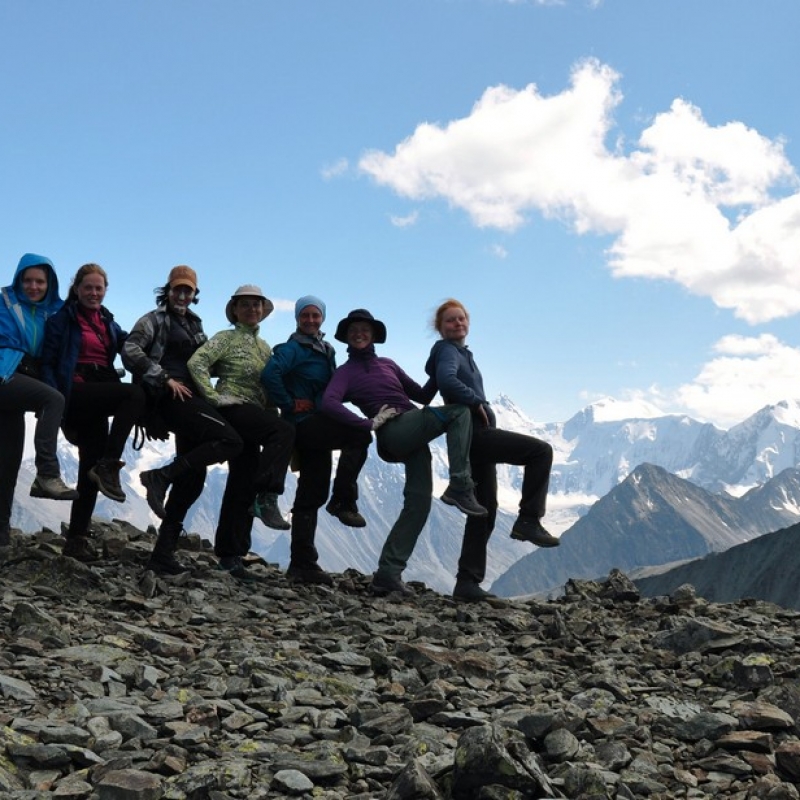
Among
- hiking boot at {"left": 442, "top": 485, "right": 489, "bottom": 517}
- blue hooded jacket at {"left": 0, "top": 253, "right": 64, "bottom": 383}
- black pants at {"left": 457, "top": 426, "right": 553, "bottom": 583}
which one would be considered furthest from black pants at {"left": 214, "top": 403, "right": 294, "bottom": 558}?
black pants at {"left": 457, "top": 426, "right": 553, "bottom": 583}

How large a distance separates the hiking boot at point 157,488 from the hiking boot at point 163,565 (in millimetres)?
958

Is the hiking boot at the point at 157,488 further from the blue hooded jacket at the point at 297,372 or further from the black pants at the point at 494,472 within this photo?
the black pants at the point at 494,472

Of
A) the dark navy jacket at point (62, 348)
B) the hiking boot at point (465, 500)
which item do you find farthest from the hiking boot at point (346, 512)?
the dark navy jacket at point (62, 348)

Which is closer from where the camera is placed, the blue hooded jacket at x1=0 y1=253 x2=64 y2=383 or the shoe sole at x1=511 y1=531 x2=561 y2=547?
the blue hooded jacket at x1=0 y1=253 x2=64 y2=383

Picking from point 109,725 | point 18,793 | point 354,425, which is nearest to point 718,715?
point 109,725

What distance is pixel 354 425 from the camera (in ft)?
44.7

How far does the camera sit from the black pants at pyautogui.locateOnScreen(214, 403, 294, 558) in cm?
1338

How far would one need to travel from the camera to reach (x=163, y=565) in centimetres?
1394

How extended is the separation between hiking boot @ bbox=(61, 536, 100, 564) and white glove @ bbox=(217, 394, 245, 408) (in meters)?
3.58

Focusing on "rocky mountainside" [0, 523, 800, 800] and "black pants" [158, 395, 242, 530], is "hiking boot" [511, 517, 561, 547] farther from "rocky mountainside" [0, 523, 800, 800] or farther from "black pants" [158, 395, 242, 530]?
"black pants" [158, 395, 242, 530]

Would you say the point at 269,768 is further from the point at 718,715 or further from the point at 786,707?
the point at 786,707

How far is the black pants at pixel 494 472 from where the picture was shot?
45.4ft

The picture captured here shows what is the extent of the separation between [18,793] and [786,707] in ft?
21.6

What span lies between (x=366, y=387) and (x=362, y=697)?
6271 mm
